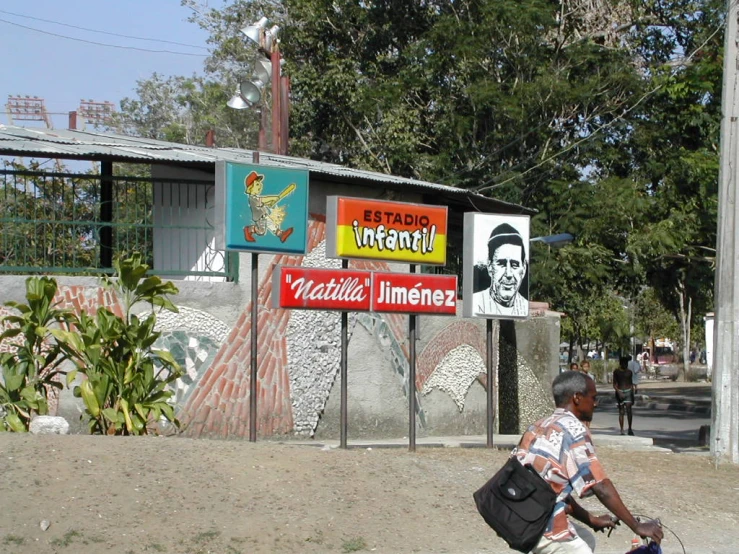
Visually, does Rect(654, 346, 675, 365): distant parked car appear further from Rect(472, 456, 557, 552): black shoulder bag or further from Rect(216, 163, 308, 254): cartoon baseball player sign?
Rect(472, 456, 557, 552): black shoulder bag

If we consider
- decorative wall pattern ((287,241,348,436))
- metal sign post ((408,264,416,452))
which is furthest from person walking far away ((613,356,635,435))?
metal sign post ((408,264,416,452))

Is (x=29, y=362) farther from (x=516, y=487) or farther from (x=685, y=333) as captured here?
(x=685, y=333)

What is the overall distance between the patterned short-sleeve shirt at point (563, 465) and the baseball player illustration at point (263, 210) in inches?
302

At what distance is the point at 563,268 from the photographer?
79.0 ft

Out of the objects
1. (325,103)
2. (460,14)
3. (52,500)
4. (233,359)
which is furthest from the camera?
(325,103)

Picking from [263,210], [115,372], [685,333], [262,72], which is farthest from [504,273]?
[685,333]

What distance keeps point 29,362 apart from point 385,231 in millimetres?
4479

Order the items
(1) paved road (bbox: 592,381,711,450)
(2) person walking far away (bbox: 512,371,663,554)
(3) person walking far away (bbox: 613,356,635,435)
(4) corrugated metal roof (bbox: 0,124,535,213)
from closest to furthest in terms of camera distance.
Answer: (2) person walking far away (bbox: 512,371,663,554), (4) corrugated metal roof (bbox: 0,124,535,213), (3) person walking far away (bbox: 613,356,635,435), (1) paved road (bbox: 592,381,711,450)

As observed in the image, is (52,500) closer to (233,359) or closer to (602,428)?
(233,359)

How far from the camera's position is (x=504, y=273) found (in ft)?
46.2

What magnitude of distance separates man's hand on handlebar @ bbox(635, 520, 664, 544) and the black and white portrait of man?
8.72 m

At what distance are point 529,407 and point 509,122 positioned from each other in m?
8.34

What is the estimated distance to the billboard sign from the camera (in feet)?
42.3

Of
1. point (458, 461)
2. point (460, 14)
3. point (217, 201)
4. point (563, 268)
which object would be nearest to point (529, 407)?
point (563, 268)
